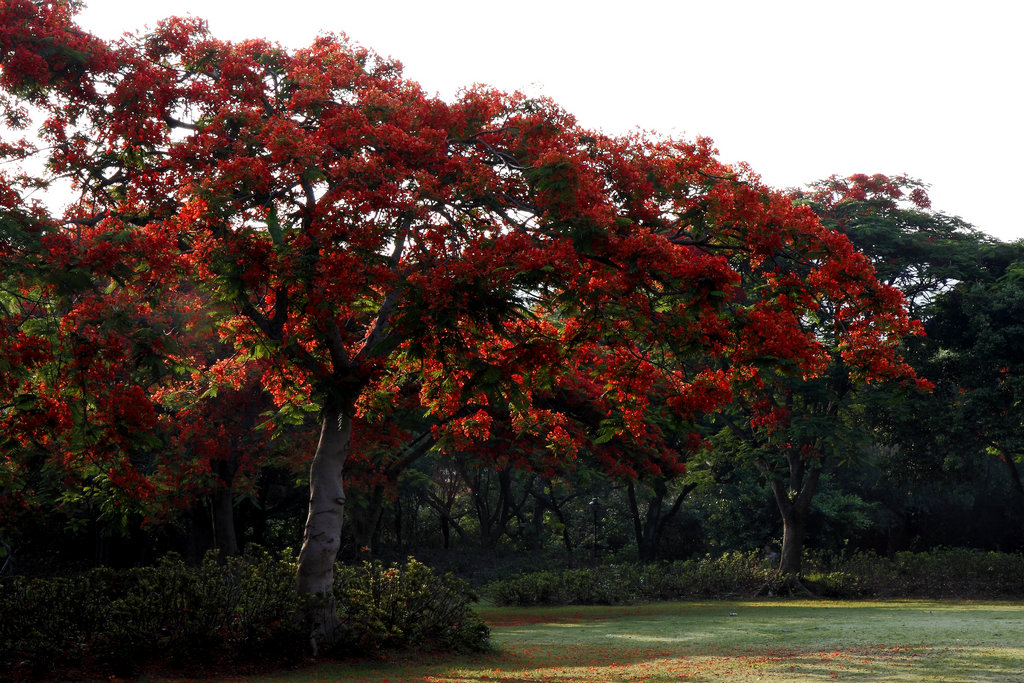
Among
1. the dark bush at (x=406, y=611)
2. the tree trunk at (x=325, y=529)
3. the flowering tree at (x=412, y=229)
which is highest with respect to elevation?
the flowering tree at (x=412, y=229)

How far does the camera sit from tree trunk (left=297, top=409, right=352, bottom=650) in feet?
39.6

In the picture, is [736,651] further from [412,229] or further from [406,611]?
[412,229]

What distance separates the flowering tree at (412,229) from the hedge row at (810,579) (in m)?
13.6

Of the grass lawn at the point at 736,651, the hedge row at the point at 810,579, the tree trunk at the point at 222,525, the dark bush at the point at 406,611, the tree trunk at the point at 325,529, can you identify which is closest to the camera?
the grass lawn at the point at 736,651

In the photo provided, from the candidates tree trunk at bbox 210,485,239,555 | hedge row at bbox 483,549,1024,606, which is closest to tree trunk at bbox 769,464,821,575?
hedge row at bbox 483,549,1024,606

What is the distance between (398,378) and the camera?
14359 millimetres

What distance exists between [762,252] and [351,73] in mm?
5944

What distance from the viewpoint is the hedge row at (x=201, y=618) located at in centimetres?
1028

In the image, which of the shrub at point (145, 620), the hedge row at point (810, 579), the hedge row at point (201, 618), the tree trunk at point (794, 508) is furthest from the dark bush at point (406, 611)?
the tree trunk at point (794, 508)

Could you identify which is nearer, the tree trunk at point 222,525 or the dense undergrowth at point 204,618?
the dense undergrowth at point 204,618

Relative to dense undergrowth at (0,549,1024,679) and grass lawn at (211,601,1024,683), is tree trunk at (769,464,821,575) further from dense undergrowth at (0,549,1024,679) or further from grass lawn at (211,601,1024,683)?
dense undergrowth at (0,549,1024,679)

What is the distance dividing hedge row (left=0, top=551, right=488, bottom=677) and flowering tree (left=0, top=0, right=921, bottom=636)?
63cm

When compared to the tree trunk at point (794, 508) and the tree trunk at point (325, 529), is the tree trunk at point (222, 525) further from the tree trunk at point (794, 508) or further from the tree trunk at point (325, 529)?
the tree trunk at point (794, 508)

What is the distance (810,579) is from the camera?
28000 mm
